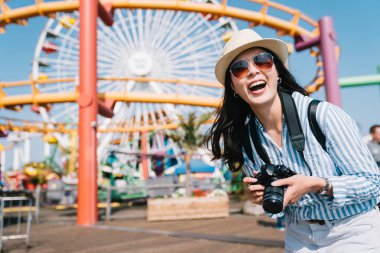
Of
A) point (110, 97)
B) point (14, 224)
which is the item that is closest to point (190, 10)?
point (110, 97)

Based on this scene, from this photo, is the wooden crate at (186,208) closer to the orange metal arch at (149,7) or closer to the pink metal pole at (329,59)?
the orange metal arch at (149,7)

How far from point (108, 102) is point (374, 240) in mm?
8504

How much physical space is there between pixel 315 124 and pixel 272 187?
303 millimetres

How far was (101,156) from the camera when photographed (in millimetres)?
23047

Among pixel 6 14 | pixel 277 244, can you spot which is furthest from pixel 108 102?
pixel 277 244

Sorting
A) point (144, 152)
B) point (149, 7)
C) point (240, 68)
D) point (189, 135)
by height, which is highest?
point (149, 7)

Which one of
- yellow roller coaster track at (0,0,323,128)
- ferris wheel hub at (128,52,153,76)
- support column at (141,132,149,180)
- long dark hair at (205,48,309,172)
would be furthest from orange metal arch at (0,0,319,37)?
support column at (141,132,149,180)

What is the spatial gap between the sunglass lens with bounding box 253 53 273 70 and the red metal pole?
6742 mm

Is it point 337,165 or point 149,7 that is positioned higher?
point 149,7

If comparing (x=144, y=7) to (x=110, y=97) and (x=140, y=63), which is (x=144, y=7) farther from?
(x=140, y=63)

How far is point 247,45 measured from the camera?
1336mm

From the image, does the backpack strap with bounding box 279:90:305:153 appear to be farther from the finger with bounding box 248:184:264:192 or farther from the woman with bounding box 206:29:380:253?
the finger with bounding box 248:184:264:192

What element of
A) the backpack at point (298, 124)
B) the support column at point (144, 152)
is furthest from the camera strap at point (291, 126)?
the support column at point (144, 152)

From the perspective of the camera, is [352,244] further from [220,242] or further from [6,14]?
[6,14]
